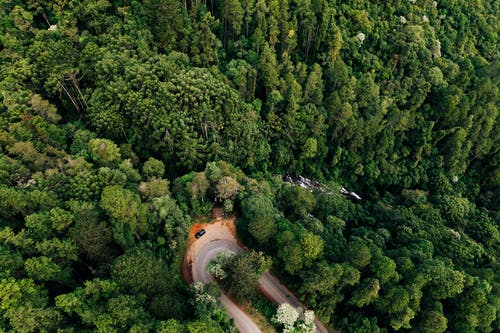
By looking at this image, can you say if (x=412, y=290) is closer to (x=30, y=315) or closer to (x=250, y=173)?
(x=250, y=173)

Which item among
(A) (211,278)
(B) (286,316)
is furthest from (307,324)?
(A) (211,278)

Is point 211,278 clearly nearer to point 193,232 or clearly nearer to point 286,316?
point 193,232

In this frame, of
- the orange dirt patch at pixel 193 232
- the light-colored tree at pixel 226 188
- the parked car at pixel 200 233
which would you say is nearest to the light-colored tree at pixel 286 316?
the orange dirt patch at pixel 193 232

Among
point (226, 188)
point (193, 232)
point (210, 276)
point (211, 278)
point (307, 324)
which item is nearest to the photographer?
point (307, 324)

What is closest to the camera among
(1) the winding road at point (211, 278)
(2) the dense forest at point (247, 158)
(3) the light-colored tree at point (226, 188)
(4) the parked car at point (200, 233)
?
(2) the dense forest at point (247, 158)

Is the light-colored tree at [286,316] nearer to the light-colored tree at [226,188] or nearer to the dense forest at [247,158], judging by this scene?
Result: the dense forest at [247,158]

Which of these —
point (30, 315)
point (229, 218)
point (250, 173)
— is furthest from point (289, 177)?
point (30, 315)
